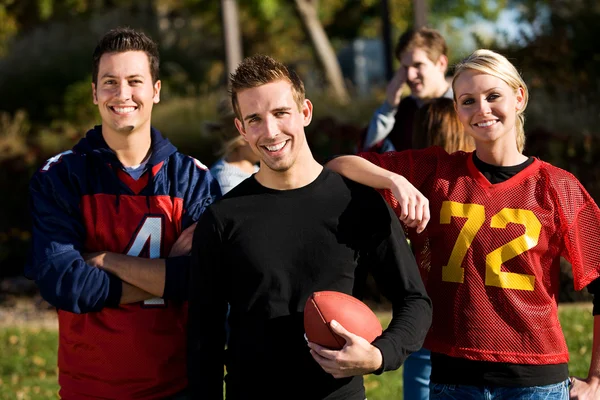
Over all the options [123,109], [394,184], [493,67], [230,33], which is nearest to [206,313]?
[394,184]

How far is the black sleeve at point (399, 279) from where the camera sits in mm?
3371

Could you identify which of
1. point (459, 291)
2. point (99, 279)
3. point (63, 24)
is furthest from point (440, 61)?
point (63, 24)

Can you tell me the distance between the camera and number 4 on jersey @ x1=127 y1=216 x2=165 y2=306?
3865 millimetres

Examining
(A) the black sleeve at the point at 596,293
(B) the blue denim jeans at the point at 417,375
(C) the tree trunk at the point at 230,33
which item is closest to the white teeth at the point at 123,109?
(A) the black sleeve at the point at 596,293

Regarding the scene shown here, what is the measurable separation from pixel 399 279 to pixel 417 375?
6.55ft

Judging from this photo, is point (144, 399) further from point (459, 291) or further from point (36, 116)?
point (36, 116)

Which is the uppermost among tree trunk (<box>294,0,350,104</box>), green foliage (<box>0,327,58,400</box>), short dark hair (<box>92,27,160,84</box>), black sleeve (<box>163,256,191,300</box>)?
tree trunk (<box>294,0,350,104</box>)

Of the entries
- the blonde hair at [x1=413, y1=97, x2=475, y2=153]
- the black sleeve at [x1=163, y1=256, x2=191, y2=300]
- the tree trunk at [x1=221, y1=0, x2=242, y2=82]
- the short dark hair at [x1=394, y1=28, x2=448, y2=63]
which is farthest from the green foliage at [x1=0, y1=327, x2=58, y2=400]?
the tree trunk at [x1=221, y1=0, x2=242, y2=82]

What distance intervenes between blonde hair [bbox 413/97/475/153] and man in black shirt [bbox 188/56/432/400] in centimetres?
110

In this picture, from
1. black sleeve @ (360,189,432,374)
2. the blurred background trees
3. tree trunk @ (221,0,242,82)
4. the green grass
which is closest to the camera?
black sleeve @ (360,189,432,374)

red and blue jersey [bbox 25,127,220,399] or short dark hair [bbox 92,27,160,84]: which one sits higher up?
short dark hair [bbox 92,27,160,84]

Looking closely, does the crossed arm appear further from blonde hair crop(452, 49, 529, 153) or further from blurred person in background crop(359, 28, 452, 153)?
blurred person in background crop(359, 28, 452, 153)

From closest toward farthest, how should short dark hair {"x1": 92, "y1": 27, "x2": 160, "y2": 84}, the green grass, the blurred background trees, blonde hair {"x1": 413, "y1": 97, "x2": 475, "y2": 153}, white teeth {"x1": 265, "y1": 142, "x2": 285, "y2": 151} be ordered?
1. white teeth {"x1": 265, "y1": 142, "x2": 285, "y2": 151}
2. short dark hair {"x1": 92, "y1": 27, "x2": 160, "y2": 84}
3. blonde hair {"x1": 413, "y1": 97, "x2": 475, "y2": 153}
4. the green grass
5. the blurred background trees

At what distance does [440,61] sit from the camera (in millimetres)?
6320
